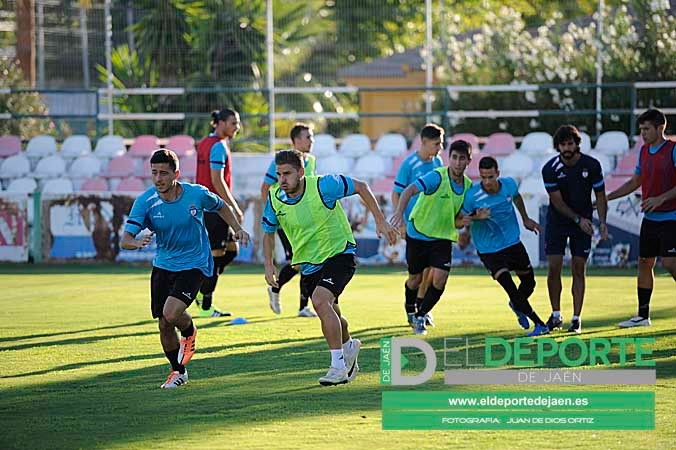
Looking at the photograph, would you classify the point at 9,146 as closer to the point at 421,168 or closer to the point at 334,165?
the point at 334,165

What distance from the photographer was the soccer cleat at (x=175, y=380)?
880 cm

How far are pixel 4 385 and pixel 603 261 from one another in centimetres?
1293

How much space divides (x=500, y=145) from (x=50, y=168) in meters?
8.86

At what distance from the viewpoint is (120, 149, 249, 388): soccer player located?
29.4 ft

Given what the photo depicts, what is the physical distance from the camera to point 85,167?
23.0 meters

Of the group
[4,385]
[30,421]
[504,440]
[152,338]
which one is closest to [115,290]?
[152,338]

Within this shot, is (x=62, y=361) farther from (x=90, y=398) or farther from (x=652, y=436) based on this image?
(x=652, y=436)

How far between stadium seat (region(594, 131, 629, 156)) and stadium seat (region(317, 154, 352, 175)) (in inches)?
183

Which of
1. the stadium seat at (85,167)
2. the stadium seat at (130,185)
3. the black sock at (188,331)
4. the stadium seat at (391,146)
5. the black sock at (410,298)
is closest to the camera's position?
the black sock at (188,331)

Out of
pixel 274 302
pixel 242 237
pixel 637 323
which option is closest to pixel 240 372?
pixel 242 237

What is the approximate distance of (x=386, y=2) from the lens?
25297 mm

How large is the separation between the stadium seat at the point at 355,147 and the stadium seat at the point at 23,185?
5995mm

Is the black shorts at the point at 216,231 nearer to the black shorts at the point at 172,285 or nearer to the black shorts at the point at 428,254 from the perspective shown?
the black shorts at the point at 428,254

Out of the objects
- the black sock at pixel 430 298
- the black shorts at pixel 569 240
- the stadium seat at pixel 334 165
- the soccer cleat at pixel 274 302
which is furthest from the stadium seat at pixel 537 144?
the black sock at pixel 430 298
